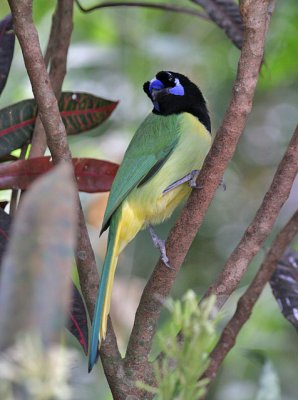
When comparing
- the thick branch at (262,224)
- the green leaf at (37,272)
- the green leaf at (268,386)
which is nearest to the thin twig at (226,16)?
the thick branch at (262,224)

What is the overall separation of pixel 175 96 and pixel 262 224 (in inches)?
38.7

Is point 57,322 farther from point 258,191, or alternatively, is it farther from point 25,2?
point 258,191

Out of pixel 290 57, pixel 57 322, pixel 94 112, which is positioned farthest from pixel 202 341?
pixel 290 57

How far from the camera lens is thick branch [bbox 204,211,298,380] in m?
1.26

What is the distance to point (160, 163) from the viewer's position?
203 centimetres

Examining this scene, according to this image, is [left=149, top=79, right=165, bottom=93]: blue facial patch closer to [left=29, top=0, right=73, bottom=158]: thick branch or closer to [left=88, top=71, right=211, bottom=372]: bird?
[left=88, top=71, right=211, bottom=372]: bird

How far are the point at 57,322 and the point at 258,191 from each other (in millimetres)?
2480

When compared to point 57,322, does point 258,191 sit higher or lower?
lower

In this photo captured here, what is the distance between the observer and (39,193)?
0.49 meters

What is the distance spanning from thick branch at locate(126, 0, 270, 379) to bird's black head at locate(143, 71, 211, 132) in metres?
0.88

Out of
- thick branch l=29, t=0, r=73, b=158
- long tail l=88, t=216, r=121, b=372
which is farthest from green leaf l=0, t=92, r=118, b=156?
long tail l=88, t=216, r=121, b=372

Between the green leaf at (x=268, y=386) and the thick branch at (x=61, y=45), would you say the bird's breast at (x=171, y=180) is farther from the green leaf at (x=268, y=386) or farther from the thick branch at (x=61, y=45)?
the green leaf at (x=268, y=386)

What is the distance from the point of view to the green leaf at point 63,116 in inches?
65.2

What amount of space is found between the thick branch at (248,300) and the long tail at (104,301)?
21 centimetres
